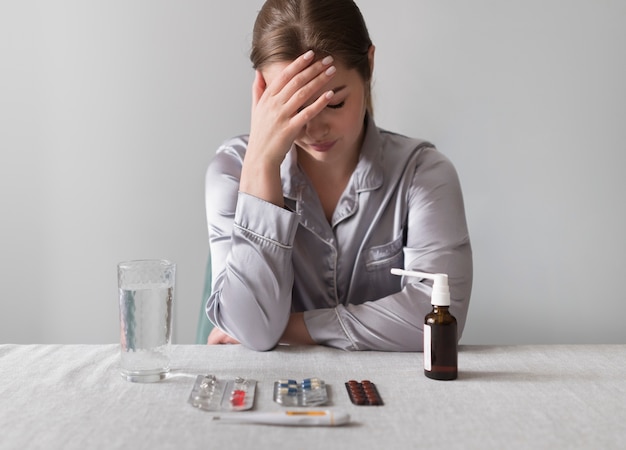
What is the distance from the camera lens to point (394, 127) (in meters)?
2.21

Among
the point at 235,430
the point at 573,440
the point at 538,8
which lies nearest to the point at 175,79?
the point at 538,8

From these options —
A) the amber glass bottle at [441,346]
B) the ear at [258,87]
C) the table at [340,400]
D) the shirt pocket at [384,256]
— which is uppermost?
the ear at [258,87]

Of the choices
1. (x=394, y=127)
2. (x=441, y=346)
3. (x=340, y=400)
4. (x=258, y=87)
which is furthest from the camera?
(x=394, y=127)

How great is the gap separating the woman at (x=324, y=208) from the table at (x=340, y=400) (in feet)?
0.23

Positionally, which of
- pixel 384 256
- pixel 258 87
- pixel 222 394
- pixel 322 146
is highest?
pixel 258 87

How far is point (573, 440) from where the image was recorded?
78 centimetres

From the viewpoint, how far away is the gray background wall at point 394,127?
84.5 inches

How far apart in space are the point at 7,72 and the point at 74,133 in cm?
27

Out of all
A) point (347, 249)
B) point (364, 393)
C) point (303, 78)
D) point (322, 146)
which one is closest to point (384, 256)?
point (347, 249)

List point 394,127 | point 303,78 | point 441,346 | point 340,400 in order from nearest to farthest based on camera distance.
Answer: point 340,400, point 441,346, point 303,78, point 394,127

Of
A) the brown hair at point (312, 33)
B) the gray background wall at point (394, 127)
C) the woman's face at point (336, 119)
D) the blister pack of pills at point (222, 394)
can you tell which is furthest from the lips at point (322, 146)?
the gray background wall at point (394, 127)

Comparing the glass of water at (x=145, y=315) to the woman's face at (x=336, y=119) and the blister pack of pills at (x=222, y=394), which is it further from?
the woman's face at (x=336, y=119)

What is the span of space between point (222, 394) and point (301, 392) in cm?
10

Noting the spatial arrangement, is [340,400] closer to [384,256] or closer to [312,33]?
[384,256]
